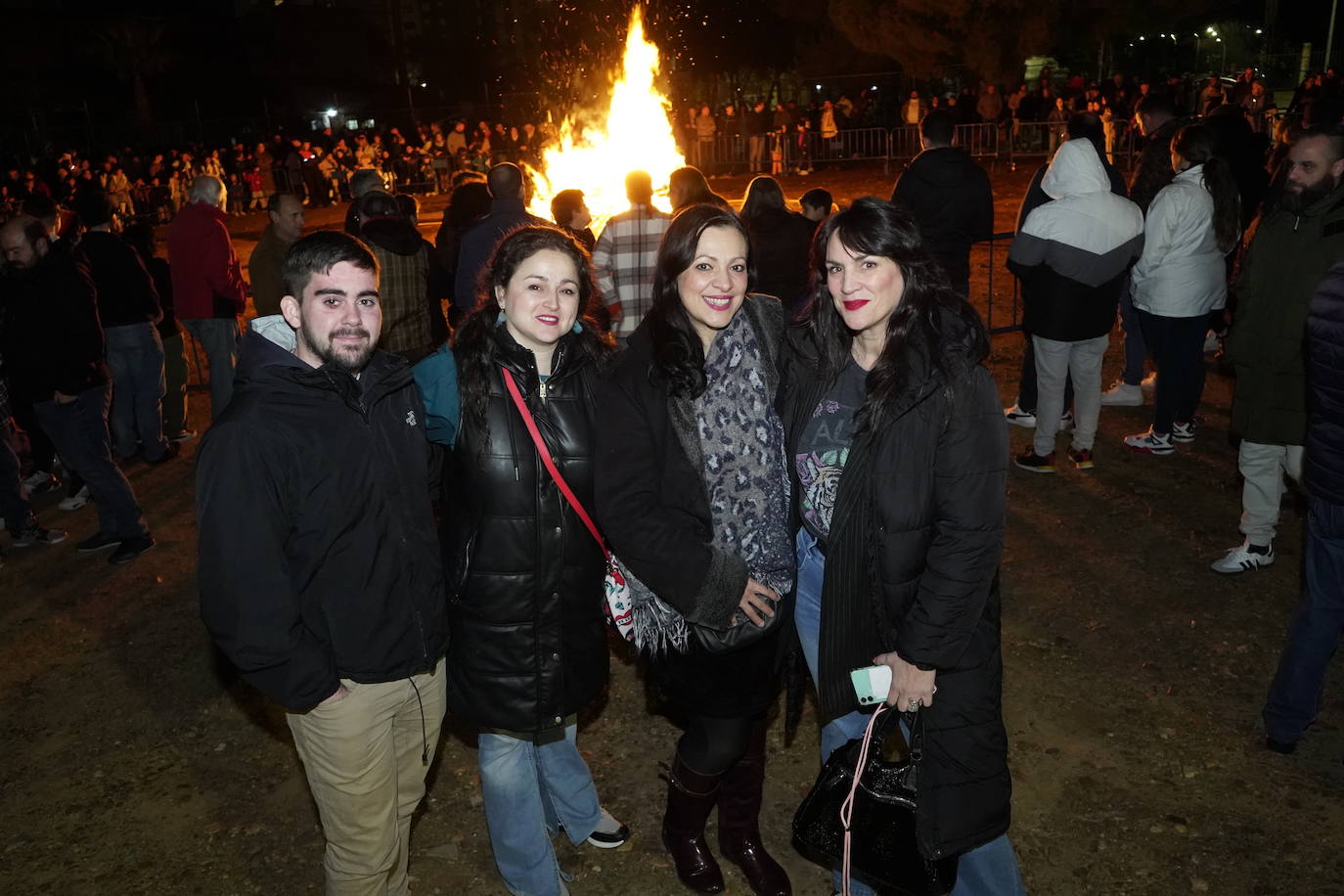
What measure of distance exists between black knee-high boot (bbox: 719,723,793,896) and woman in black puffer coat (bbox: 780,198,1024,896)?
2.03 ft

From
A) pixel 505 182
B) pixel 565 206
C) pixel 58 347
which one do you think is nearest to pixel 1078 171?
pixel 565 206

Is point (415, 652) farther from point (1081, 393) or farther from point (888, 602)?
point (1081, 393)

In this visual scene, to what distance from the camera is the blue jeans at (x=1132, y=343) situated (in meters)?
8.31

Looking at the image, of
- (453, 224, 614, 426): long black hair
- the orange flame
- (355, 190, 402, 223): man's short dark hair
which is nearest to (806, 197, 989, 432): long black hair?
(453, 224, 614, 426): long black hair

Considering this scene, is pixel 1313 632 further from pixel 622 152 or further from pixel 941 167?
pixel 622 152

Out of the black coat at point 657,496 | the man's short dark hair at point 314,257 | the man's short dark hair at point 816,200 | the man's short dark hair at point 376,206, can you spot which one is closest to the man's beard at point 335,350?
the man's short dark hair at point 314,257

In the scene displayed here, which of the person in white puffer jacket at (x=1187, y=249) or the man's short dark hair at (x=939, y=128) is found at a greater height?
the man's short dark hair at (x=939, y=128)

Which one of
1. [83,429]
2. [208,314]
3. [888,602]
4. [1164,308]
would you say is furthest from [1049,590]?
[208,314]

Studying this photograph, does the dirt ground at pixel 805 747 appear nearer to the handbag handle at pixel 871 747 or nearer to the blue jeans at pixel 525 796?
the blue jeans at pixel 525 796

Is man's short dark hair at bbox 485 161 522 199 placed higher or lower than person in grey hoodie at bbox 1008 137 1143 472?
higher

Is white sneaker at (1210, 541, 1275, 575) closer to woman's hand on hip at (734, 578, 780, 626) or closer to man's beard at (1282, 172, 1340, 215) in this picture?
man's beard at (1282, 172, 1340, 215)

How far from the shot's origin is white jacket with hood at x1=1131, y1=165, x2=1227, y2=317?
6770 millimetres

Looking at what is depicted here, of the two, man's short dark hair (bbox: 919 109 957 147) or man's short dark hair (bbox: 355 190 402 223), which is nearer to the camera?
man's short dark hair (bbox: 355 190 402 223)

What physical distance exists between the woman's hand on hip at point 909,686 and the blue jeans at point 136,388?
22.3 ft
